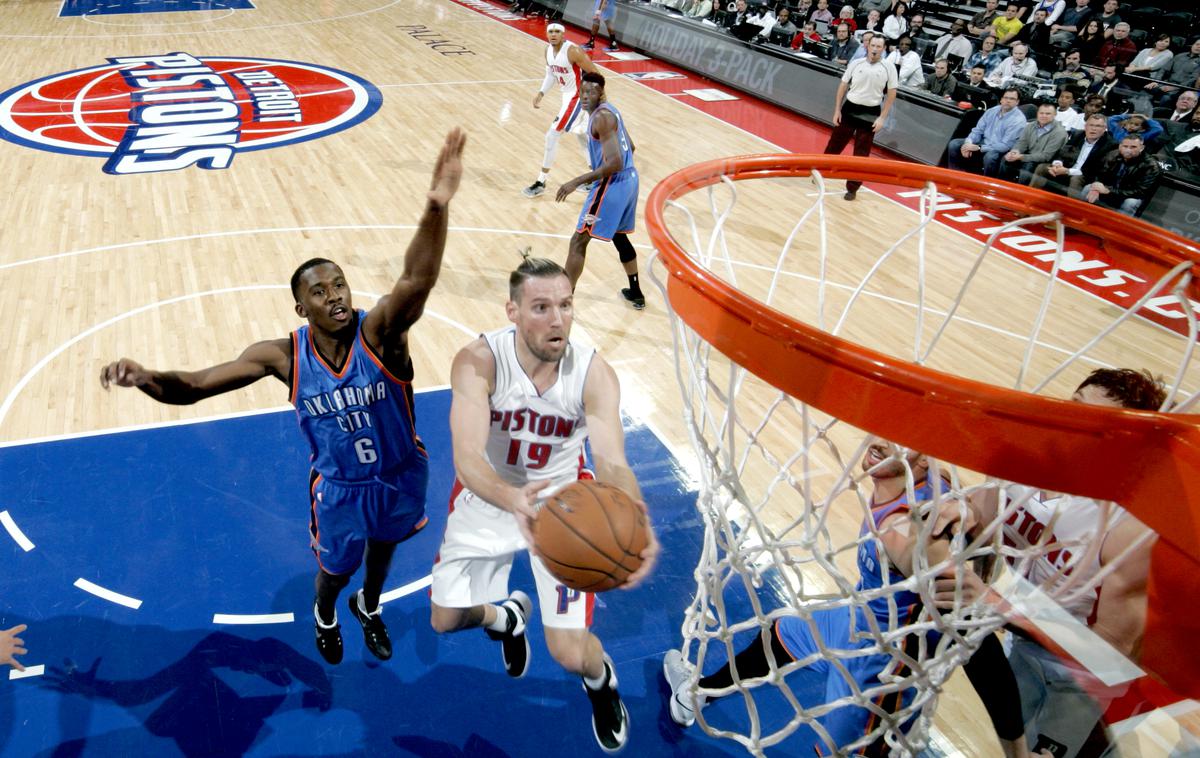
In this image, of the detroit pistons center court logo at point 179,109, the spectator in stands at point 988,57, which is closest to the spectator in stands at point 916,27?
the spectator in stands at point 988,57

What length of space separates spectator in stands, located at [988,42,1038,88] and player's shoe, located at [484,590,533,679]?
9.69m

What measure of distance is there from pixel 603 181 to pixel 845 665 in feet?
12.3

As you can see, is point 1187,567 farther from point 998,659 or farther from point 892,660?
point 998,659

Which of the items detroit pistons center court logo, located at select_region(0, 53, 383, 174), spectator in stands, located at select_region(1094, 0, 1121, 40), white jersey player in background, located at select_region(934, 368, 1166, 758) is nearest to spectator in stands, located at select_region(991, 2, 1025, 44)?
spectator in stands, located at select_region(1094, 0, 1121, 40)

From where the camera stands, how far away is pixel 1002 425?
1510 mm

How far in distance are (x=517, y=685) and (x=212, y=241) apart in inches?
197

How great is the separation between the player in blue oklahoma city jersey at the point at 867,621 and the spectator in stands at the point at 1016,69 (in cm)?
929

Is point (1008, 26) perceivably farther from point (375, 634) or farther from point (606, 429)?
point (375, 634)

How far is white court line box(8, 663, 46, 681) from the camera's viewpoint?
120 inches

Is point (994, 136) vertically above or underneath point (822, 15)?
underneath

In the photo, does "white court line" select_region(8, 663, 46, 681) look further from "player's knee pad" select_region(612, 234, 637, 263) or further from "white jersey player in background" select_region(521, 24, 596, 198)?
"white jersey player in background" select_region(521, 24, 596, 198)

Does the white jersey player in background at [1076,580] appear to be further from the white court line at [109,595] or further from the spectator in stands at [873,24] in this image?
the spectator in stands at [873,24]

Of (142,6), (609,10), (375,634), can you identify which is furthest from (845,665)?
(142,6)

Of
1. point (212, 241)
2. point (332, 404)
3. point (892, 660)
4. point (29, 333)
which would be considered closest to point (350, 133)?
point (212, 241)
